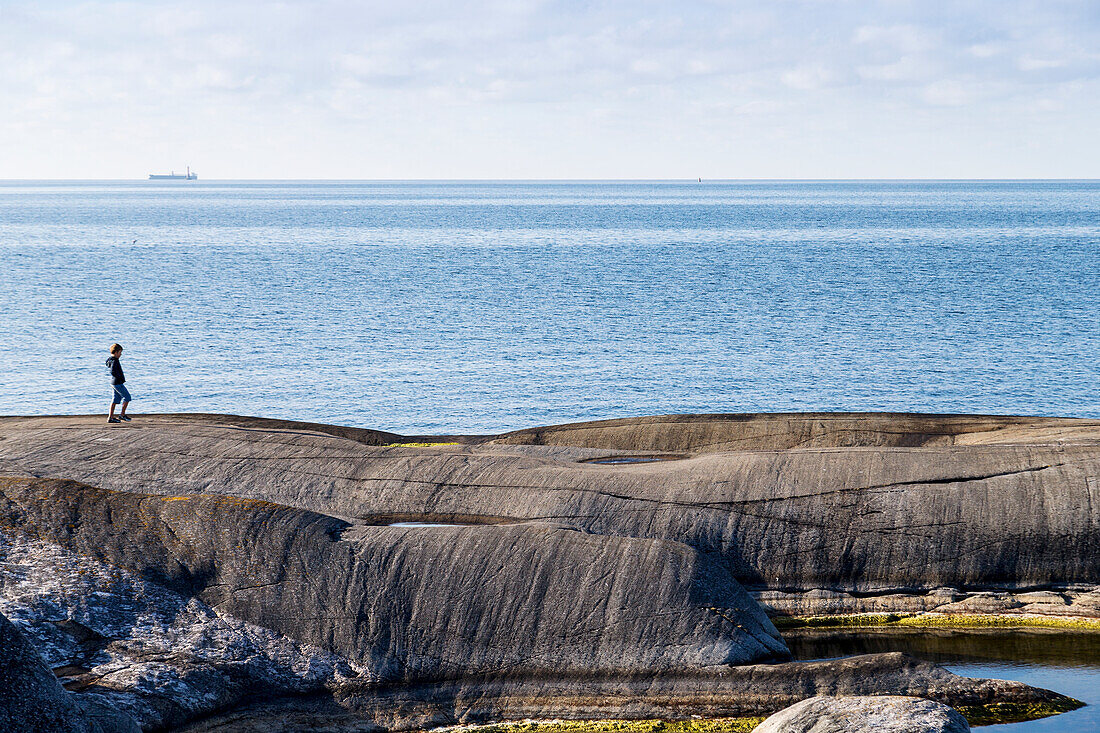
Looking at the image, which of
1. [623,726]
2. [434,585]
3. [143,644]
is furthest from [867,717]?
[143,644]

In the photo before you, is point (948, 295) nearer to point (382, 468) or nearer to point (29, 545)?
point (382, 468)

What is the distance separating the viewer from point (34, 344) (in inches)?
2731

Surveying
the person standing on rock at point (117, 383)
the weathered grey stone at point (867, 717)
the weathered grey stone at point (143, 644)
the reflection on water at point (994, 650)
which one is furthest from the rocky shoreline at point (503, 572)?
the person standing on rock at point (117, 383)

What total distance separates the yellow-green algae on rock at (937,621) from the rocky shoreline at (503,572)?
68 mm

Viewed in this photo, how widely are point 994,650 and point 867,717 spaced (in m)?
6.36

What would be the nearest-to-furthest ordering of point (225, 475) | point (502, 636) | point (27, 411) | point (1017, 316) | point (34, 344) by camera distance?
point (502, 636) → point (225, 475) → point (27, 411) → point (34, 344) → point (1017, 316)

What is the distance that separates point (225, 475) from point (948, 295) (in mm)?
77077

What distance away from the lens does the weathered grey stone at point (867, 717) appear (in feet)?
46.2

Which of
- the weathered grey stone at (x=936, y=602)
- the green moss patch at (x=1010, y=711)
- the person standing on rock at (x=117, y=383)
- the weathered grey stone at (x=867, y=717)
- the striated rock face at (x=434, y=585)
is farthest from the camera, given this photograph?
the person standing on rock at (x=117, y=383)

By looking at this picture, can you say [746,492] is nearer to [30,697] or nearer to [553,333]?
[30,697]

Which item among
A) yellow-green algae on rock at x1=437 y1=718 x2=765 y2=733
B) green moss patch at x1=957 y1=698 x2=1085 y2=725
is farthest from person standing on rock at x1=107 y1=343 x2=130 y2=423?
green moss patch at x1=957 y1=698 x2=1085 y2=725

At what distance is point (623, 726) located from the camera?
16.2 meters

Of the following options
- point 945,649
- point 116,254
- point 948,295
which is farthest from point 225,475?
point 116,254

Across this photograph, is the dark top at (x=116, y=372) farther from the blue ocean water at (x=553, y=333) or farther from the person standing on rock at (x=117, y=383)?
the blue ocean water at (x=553, y=333)
